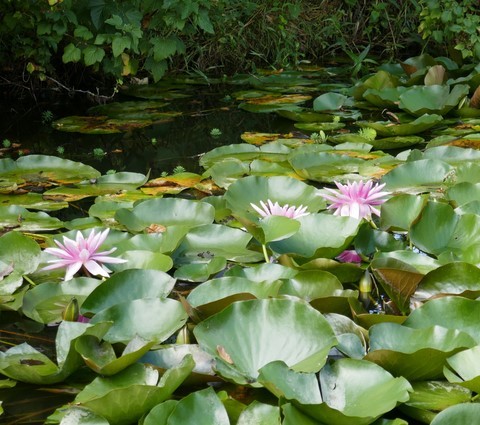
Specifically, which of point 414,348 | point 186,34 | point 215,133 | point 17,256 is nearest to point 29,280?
point 17,256

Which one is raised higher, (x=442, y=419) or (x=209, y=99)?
(x=442, y=419)

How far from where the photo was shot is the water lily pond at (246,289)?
1.49 metres

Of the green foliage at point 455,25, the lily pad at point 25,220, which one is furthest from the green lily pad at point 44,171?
the green foliage at point 455,25

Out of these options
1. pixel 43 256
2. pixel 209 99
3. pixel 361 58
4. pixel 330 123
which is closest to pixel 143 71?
pixel 209 99

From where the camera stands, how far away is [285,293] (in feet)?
6.05

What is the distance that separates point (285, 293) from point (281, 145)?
65.6 inches

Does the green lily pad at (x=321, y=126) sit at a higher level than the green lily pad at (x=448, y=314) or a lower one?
lower

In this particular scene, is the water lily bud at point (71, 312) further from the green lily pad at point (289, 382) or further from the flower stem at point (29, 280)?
the green lily pad at point (289, 382)

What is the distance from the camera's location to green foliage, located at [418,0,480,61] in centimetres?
474

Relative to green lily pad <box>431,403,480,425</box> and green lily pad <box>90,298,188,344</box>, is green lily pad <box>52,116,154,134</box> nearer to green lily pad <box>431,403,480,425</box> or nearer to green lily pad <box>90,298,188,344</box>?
green lily pad <box>90,298,188,344</box>

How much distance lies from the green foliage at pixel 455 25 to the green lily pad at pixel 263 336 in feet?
11.6

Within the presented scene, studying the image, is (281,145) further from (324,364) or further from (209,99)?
(324,364)

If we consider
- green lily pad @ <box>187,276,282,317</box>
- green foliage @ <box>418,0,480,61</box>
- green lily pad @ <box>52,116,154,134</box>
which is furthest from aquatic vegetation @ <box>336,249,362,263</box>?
green foliage @ <box>418,0,480,61</box>

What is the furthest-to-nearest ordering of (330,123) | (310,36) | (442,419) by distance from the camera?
1. (310,36)
2. (330,123)
3. (442,419)
